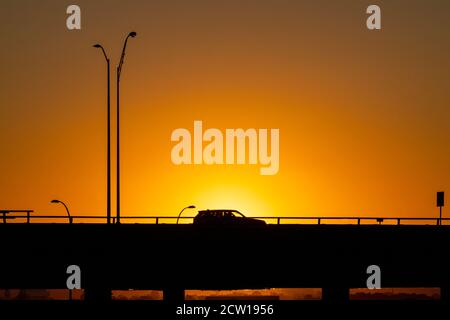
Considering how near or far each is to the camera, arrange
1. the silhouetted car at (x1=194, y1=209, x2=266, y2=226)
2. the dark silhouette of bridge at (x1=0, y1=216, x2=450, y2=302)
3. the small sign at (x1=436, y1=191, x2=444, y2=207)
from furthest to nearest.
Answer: the small sign at (x1=436, y1=191, x2=444, y2=207) → the silhouetted car at (x1=194, y1=209, x2=266, y2=226) → the dark silhouette of bridge at (x1=0, y1=216, x2=450, y2=302)

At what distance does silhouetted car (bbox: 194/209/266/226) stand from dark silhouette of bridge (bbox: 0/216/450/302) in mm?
6394

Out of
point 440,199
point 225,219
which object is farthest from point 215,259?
point 440,199

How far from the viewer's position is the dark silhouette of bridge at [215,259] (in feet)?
149

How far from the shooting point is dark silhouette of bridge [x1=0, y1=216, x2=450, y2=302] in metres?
45.5

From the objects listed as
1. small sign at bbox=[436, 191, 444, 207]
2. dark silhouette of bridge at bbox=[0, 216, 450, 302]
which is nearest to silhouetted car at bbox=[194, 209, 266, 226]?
dark silhouette of bridge at bbox=[0, 216, 450, 302]

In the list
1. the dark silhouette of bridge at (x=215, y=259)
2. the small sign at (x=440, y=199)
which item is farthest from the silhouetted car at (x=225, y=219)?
the small sign at (x=440, y=199)

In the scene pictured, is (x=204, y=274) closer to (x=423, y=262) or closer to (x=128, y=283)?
(x=128, y=283)

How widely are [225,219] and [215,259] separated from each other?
803 centimetres

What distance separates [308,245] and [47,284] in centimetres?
1166

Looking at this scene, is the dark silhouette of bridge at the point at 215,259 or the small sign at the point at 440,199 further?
the small sign at the point at 440,199

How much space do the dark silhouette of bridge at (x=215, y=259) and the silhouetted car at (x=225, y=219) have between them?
639 cm

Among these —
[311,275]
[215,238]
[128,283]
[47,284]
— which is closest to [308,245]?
[311,275]

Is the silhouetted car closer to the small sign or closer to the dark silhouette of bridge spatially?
the dark silhouette of bridge

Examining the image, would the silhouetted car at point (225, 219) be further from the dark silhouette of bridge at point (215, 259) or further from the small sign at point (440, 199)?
the small sign at point (440, 199)
